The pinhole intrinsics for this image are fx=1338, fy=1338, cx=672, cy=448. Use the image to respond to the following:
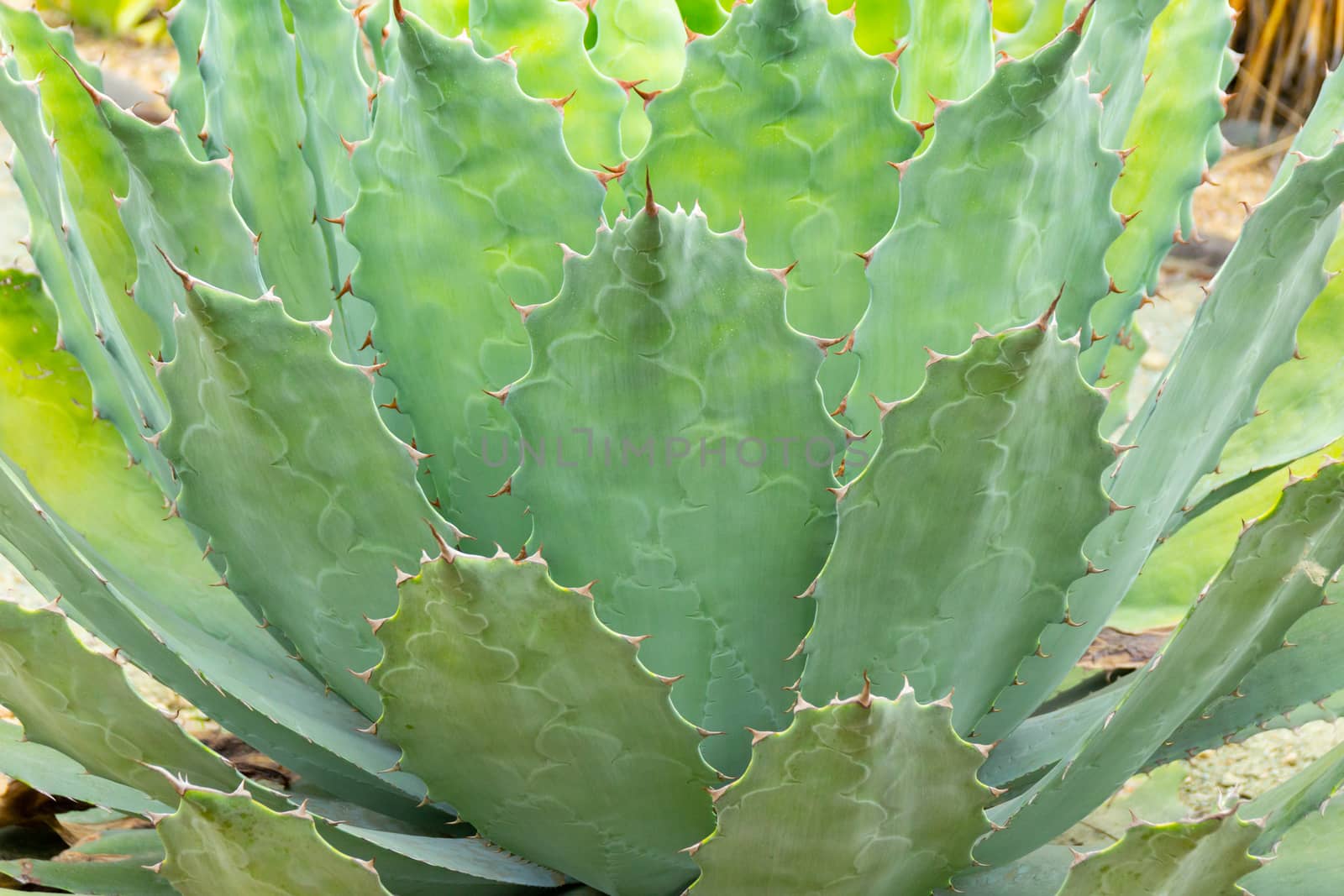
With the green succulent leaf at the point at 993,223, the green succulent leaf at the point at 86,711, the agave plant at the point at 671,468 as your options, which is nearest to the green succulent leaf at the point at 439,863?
the agave plant at the point at 671,468

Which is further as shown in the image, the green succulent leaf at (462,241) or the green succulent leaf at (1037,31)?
the green succulent leaf at (1037,31)

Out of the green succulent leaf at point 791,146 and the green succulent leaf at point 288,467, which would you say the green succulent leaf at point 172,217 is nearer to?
the green succulent leaf at point 288,467

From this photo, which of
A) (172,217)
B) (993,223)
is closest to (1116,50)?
(993,223)

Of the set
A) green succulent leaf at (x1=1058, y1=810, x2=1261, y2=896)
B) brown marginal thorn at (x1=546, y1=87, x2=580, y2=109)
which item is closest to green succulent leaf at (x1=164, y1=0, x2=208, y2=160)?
brown marginal thorn at (x1=546, y1=87, x2=580, y2=109)

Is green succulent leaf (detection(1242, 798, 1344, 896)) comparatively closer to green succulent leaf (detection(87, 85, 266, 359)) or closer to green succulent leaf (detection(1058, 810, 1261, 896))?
green succulent leaf (detection(1058, 810, 1261, 896))

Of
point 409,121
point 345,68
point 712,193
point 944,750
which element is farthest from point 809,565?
point 345,68

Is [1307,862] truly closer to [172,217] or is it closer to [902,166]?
[902,166]
